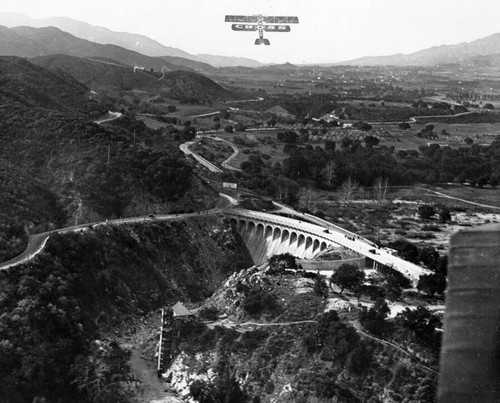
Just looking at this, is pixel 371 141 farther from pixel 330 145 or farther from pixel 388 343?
pixel 388 343

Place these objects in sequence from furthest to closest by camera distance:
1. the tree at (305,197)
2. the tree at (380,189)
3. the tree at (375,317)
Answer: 1. the tree at (380,189)
2. the tree at (305,197)
3. the tree at (375,317)

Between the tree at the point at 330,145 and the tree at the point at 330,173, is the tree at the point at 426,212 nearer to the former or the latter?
the tree at the point at 330,173

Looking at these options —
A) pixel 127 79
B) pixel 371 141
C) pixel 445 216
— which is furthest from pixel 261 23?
pixel 127 79

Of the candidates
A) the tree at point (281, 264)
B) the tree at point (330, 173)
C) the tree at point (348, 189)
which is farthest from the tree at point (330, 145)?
the tree at point (281, 264)

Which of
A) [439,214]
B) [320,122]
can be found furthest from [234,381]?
[320,122]

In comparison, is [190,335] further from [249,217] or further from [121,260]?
[249,217]

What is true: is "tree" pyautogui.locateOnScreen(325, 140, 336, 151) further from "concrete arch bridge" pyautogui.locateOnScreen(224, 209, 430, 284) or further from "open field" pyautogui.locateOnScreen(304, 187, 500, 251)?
"concrete arch bridge" pyautogui.locateOnScreen(224, 209, 430, 284)

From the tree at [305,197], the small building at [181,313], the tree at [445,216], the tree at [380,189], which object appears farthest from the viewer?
the tree at [380,189]
